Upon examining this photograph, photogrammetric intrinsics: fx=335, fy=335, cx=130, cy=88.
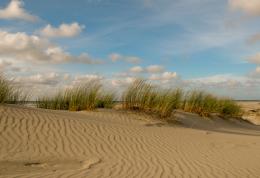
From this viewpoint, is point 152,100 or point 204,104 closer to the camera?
point 152,100

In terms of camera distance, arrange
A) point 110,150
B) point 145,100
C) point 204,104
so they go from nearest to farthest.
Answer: point 110,150 → point 145,100 → point 204,104

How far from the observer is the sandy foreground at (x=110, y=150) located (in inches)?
221

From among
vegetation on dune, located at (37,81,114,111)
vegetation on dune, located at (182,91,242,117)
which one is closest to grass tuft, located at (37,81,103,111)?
vegetation on dune, located at (37,81,114,111)

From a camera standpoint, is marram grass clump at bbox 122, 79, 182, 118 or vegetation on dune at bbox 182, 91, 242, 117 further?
vegetation on dune at bbox 182, 91, 242, 117

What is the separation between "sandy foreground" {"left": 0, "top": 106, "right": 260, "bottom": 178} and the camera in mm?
5617

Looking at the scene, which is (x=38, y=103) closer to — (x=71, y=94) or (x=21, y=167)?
(x=71, y=94)

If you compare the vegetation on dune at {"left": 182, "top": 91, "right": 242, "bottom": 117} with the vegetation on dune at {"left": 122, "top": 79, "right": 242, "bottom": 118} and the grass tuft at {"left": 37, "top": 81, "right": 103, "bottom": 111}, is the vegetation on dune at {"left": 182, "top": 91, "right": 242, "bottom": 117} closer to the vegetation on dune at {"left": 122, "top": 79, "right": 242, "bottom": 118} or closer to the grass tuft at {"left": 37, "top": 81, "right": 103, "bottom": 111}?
the vegetation on dune at {"left": 122, "top": 79, "right": 242, "bottom": 118}

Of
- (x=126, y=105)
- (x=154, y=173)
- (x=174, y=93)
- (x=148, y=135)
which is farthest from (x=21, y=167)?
(x=174, y=93)

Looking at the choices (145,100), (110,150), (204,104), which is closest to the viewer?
(110,150)

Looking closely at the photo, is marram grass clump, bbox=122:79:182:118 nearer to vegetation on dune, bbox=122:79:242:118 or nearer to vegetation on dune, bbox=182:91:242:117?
vegetation on dune, bbox=122:79:242:118

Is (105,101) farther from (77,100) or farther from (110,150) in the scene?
(110,150)

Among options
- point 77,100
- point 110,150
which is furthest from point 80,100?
point 110,150

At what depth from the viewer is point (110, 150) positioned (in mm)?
7180

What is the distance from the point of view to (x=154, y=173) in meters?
5.57
